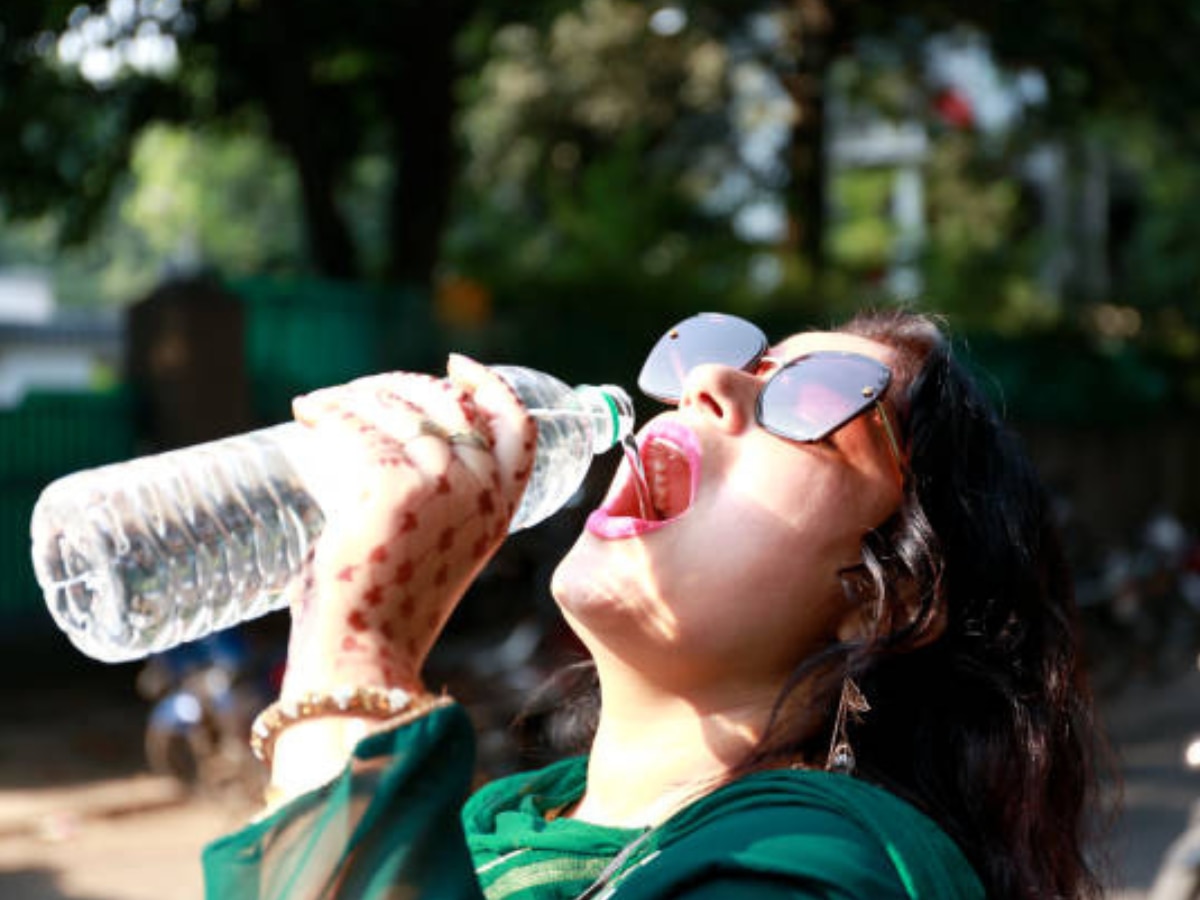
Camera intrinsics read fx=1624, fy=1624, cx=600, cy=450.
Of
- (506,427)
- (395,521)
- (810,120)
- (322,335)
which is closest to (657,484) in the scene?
(506,427)

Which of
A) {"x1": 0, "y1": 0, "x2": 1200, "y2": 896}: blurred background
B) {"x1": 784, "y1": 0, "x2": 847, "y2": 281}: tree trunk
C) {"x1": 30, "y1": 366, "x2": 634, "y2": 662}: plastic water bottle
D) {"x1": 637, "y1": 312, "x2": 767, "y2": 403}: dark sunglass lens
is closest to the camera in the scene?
{"x1": 30, "y1": 366, "x2": 634, "y2": 662}: plastic water bottle

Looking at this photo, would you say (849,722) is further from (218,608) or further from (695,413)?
(218,608)

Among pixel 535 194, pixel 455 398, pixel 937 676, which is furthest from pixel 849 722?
pixel 535 194

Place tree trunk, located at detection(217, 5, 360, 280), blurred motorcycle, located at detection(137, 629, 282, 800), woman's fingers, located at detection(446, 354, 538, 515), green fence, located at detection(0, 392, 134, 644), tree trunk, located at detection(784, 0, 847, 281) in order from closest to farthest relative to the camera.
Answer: woman's fingers, located at detection(446, 354, 538, 515) < blurred motorcycle, located at detection(137, 629, 282, 800) < green fence, located at detection(0, 392, 134, 644) < tree trunk, located at detection(217, 5, 360, 280) < tree trunk, located at detection(784, 0, 847, 281)

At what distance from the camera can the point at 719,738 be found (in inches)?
74.6

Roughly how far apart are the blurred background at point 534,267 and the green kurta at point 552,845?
423 centimetres

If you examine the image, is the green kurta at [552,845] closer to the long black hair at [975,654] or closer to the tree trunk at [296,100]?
the long black hair at [975,654]

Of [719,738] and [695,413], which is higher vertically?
[695,413]

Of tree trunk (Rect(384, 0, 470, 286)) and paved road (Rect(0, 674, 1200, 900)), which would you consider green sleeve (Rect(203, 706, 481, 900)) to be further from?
tree trunk (Rect(384, 0, 470, 286))

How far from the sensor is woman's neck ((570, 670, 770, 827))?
6.20ft

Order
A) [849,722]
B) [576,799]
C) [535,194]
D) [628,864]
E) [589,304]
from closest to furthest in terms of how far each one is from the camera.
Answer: [628,864] → [849,722] → [576,799] → [589,304] → [535,194]

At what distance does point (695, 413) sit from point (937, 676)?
43 cm

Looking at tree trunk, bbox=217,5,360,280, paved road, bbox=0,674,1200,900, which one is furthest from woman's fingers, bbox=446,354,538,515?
tree trunk, bbox=217,5,360,280

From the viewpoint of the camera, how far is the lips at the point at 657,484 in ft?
6.22
